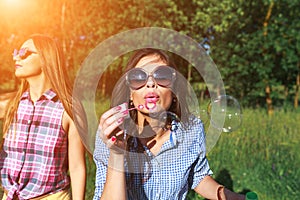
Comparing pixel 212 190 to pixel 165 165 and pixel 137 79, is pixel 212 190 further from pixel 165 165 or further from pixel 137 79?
pixel 137 79

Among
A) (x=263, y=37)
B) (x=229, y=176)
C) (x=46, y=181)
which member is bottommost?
(x=229, y=176)

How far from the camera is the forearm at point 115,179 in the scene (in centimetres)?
176

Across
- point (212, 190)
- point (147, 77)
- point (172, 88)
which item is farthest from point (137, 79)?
point (212, 190)

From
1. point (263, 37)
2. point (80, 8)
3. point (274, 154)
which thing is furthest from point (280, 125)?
point (80, 8)

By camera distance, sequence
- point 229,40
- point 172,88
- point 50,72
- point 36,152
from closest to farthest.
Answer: point 172,88 → point 36,152 → point 50,72 → point 229,40

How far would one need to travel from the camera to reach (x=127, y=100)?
6.35ft

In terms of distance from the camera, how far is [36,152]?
7.87ft

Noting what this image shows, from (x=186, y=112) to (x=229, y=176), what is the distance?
2.62 meters

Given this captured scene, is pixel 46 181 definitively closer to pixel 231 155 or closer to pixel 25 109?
pixel 25 109

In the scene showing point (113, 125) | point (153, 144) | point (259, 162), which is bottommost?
point (259, 162)

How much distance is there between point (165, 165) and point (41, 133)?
0.73 m

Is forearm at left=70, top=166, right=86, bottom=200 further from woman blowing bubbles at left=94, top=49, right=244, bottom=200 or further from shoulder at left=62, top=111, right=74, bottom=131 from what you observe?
woman blowing bubbles at left=94, top=49, right=244, bottom=200

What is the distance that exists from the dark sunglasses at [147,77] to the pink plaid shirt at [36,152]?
73cm

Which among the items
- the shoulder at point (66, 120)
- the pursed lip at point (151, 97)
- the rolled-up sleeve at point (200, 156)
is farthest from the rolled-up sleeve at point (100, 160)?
the shoulder at point (66, 120)
